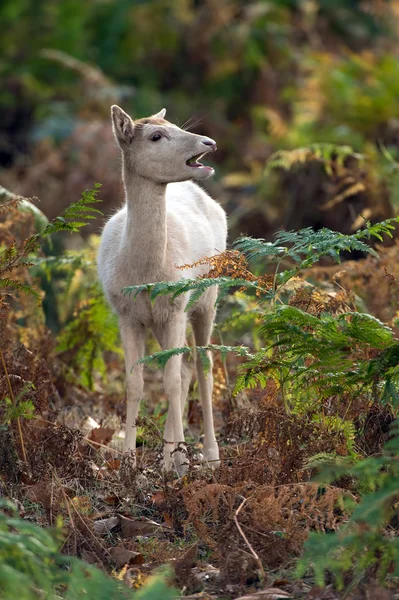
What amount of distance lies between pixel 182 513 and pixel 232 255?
1.45 m

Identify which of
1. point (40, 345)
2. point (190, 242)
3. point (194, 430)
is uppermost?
point (190, 242)

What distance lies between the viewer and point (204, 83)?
18172mm

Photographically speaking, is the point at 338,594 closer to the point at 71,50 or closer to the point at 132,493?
the point at 132,493

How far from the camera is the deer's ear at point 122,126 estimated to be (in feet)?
20.9

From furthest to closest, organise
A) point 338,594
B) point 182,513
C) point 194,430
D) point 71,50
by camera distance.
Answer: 1. point 71,50
2. point 194,430
3. point 182,513
4. point 338,594

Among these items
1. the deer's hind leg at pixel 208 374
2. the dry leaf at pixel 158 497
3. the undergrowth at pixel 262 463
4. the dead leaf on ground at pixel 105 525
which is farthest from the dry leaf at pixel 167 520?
the deer's hind leg at pixel 208 374

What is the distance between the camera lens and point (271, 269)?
417 inches

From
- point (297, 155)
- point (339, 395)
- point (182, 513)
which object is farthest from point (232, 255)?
point (297, 155)

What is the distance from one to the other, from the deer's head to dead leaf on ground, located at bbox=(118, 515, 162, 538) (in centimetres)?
223

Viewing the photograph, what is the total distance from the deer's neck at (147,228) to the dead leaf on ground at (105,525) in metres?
1.72

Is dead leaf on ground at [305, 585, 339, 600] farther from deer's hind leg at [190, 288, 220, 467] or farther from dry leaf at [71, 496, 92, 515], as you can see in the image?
deer's hind leg at [190, 288, 220, 467]

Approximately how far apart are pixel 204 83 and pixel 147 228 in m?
12.3

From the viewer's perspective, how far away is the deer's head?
634 centimetres

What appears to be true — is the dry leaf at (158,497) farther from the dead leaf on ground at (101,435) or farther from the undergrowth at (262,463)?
the dead leaf on ground at (101,435)
